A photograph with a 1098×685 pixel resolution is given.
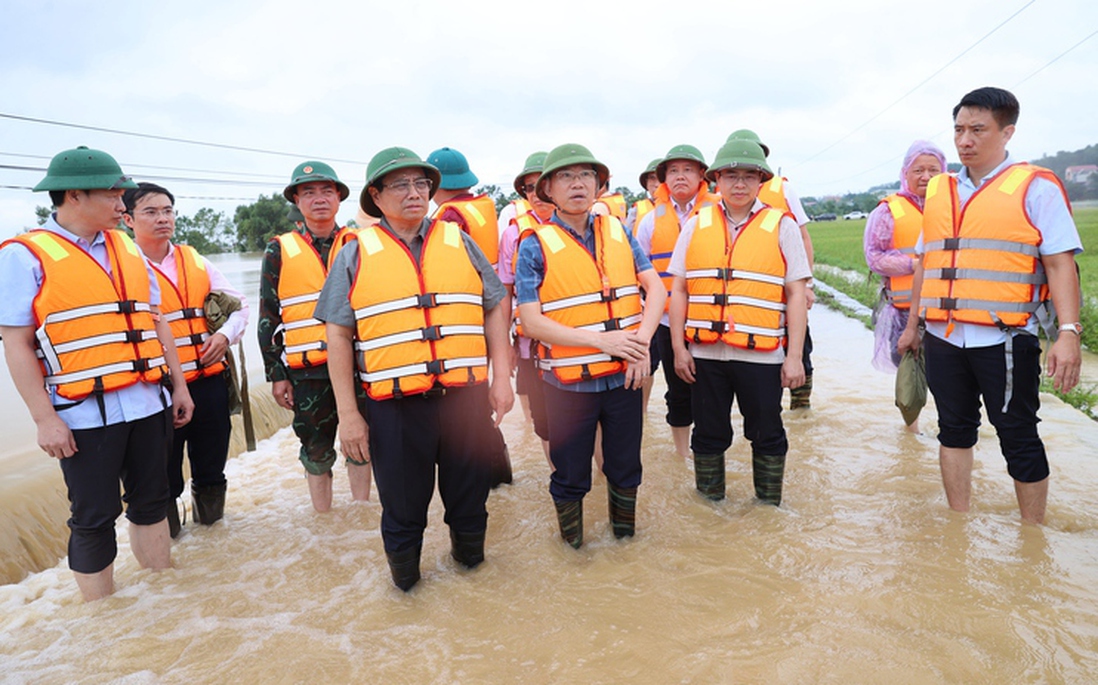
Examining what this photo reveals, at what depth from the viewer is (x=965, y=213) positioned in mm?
3436

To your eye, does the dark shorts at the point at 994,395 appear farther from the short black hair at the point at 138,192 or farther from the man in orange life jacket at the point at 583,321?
the short black hair at the point at 138,192

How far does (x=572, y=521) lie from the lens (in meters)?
3.65

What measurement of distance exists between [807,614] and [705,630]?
0.47m

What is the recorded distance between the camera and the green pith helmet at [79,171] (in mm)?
3010

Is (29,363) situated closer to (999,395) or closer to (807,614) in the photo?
(807,614)

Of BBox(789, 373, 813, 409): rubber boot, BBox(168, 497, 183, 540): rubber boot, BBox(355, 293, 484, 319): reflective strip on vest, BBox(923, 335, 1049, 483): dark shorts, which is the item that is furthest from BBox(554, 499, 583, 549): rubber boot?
BBox(789, 373, 813, 409): rubber boot

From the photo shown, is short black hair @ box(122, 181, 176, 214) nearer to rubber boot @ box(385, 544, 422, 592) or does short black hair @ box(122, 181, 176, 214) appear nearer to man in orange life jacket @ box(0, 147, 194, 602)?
man in orange life jacket @ box(0, 147, 194, 602)

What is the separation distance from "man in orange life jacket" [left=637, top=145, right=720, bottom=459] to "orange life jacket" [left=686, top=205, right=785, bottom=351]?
1.12m

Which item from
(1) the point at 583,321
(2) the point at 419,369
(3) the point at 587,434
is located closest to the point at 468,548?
(3) the point at 587,434

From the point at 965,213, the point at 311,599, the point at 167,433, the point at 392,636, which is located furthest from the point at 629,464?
the point at 167,433

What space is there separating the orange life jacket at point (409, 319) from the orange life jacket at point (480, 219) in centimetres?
131

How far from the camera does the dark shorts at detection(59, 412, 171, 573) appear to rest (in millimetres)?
3100

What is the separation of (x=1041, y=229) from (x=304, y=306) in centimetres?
412

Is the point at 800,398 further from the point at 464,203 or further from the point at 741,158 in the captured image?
the point at 464,203
